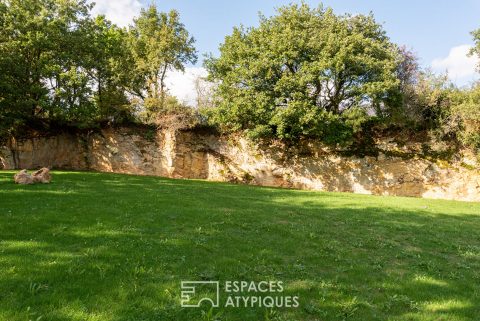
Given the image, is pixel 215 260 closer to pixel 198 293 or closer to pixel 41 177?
pixel 198 293

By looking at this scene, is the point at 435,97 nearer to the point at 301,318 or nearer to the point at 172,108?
the point at 172,108

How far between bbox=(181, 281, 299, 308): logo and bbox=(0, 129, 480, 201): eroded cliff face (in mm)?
39210

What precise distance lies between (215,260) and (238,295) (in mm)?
2484

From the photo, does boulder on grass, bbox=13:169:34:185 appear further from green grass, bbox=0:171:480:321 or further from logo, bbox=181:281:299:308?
logo, bbox=181:281:299:308

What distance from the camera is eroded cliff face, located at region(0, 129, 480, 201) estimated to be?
147 feet

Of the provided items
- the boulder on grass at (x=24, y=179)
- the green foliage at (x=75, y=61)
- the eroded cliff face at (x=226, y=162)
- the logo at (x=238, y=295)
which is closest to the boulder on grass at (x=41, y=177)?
the boulder on grass at (x=24, y=179)

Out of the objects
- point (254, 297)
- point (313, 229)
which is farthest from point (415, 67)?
point (254, 297)

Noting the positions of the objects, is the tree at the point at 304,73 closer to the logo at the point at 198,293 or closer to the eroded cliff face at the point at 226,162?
the eroded cliff face at the point at 226,162

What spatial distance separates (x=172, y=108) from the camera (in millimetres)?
48094

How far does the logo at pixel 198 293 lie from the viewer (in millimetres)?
8039

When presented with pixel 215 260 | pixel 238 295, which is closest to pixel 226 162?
pixel 215 260

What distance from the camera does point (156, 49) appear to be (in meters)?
49.5

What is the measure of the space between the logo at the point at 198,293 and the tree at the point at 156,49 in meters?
42.4

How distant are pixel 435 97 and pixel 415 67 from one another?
6.30m
